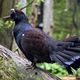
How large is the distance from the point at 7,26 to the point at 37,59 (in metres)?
1.80

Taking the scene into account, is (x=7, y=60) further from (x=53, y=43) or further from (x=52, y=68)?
(x=52, y=68)

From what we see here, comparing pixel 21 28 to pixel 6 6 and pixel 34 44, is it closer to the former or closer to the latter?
pixel 34 44

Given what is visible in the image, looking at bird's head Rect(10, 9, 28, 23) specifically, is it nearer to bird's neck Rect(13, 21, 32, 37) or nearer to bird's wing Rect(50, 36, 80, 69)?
bird's neck Rect(13, 21, 32, 37)

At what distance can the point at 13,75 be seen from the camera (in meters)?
5.29

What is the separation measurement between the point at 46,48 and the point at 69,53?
0.31 metres

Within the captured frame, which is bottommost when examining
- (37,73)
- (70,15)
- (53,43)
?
(70,15)

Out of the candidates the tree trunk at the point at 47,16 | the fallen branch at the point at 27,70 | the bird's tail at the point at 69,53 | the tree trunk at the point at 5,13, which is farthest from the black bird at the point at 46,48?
the tree trunk at the point at 47,16

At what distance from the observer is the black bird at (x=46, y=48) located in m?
5.37

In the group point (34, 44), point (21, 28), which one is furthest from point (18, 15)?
point (34, 44)

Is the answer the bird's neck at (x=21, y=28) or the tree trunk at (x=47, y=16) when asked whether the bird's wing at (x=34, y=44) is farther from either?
the tree trunk at (x=47, y=16)

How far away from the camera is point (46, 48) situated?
5418 mm

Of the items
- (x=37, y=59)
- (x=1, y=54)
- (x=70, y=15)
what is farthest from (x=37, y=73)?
(x=70, y=15)

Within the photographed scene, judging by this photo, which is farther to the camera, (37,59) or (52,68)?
(52,68)

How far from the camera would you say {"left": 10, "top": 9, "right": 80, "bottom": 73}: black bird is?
5371mm
